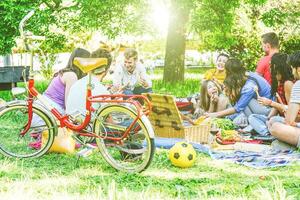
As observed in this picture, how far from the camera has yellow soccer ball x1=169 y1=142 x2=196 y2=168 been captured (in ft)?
21.5

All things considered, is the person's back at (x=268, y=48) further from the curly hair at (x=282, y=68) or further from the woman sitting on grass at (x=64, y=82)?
the woman sitting on grass at (x=64, y=82)

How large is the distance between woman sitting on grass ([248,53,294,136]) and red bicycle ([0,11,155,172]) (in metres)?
2.39

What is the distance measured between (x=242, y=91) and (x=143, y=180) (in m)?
3.65

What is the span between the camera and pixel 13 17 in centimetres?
1419

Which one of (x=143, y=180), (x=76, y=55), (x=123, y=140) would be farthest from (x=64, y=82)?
(x=143, y=180)

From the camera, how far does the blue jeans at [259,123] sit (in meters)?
8.45

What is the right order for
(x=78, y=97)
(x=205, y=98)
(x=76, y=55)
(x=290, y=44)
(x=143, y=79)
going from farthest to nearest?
(x=290, y=44) < (x=143, y=79) < (x=205, y=98) < (x=76, y=55) < (x=78, y=97)

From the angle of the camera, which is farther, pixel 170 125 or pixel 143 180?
pixel 170 125

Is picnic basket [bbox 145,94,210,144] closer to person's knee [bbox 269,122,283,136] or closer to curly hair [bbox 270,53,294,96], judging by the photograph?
person's knee [bbox 269,122,283,136]

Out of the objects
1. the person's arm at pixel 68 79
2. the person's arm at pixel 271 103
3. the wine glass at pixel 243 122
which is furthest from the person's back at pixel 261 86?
the person's arm at pixel 68 79

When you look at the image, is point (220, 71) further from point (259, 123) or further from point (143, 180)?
point (143, 180)

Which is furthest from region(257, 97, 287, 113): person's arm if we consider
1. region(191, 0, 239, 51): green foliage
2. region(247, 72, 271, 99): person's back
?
region(191, 0, 239, 51): green foliage

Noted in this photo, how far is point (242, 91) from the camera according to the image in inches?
360

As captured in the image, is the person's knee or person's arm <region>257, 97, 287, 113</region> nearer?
the person's knee
